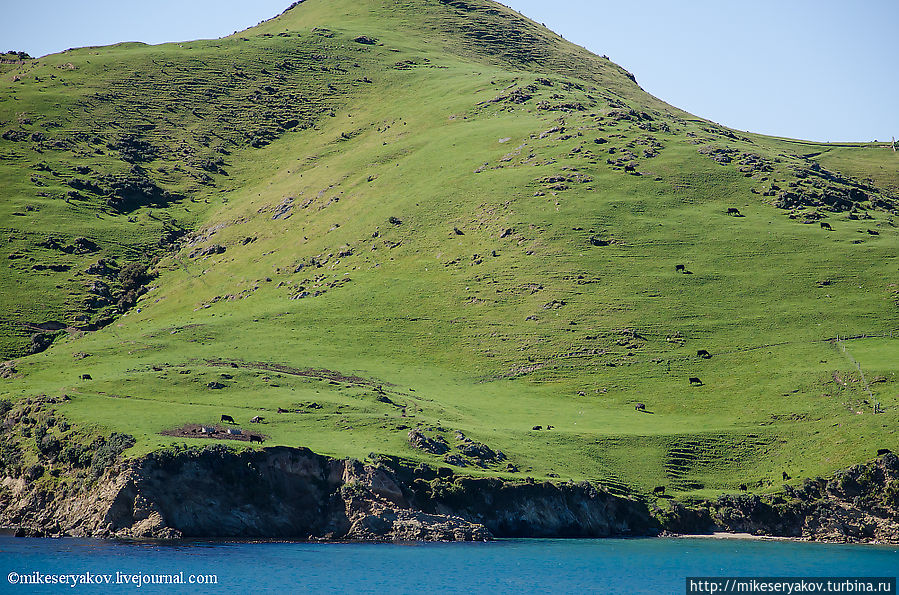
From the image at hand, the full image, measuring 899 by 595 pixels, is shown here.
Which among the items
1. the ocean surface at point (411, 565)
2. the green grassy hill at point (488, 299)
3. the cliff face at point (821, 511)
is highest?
the green grassy hill at point (488, 299)

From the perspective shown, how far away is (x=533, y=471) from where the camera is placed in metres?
90.2

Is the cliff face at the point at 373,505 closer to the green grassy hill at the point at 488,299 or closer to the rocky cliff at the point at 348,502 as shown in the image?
the rocky cliff at the point at 348,502

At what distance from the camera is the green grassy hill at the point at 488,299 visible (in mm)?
97938

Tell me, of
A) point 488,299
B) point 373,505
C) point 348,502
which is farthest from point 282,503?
point 488,299

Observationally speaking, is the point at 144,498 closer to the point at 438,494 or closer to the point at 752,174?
the point at 438,494

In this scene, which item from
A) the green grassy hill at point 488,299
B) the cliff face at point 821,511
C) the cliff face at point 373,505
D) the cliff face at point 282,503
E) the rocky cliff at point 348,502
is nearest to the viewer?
the cliff face at point 282,503

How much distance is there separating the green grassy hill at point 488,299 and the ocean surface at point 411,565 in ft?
44.9

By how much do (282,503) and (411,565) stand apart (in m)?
17.5

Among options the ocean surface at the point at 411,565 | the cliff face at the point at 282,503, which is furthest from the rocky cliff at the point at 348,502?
the ocean surface at the point at 411,565

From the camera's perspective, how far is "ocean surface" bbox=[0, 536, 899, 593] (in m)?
58.7

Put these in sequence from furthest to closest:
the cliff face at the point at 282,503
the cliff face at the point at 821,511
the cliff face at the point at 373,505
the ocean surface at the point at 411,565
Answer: the cliff face at the point at 821,511
the cliff face at the point at 373,505
the cliff face at the point at 282,503
the ocean surface at the point at 411,565

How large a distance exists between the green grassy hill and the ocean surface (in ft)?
44.9

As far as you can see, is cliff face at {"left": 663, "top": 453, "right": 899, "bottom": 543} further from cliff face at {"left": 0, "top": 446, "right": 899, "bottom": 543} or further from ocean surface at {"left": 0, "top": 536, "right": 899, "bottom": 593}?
ocean surface at {"left": 0, "top": 536, "right": 899, "bottom": 593}

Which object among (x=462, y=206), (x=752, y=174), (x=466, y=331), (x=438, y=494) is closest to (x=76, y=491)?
(x=438, y=494)
